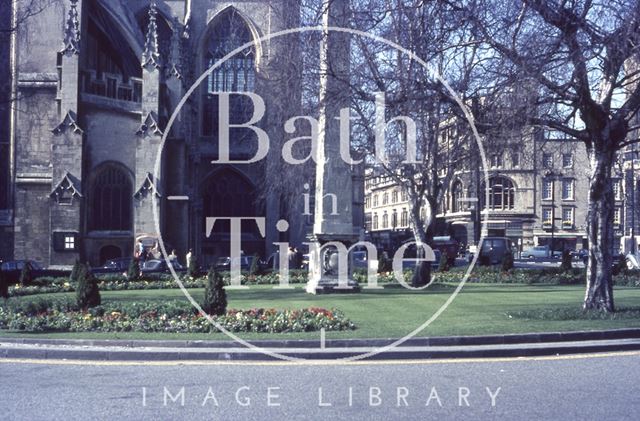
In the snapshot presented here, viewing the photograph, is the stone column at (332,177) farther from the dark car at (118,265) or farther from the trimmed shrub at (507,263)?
the dark car at (118,265)

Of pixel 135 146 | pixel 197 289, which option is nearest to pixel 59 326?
pixel 197 289

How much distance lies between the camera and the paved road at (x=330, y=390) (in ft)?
25.2

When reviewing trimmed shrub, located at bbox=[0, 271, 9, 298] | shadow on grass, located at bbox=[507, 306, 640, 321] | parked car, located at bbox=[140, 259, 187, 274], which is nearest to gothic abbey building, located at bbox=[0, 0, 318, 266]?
parked car, located at bbox=[140, 259, 187, 274]

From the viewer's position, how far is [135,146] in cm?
3853

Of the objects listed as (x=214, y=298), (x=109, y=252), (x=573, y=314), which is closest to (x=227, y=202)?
(x=109, y=252)

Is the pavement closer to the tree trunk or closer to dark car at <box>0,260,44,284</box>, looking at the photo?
the tree trunk

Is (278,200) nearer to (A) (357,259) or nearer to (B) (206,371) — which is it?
(A) (357,259)

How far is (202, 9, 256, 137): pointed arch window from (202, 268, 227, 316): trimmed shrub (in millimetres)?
30801

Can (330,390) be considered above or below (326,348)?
below

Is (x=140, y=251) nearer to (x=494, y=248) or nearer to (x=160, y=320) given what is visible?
(x=494, y=248)

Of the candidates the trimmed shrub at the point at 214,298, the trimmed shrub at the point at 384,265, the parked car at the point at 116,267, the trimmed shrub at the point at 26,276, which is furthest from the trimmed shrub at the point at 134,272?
the trimmed shrub at the point at 214,298

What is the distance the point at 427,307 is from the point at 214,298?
5.08 meters

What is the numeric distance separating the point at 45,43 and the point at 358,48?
954 inches

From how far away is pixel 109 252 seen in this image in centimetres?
3859
